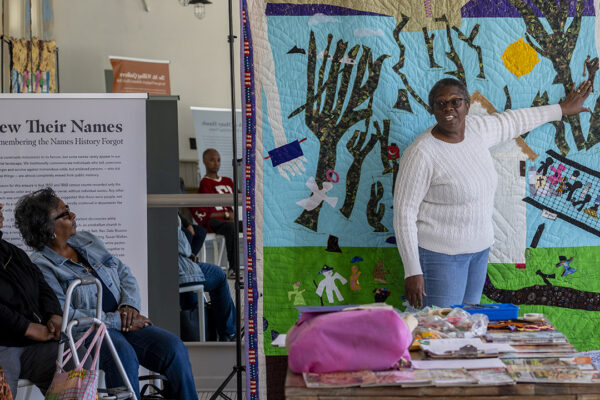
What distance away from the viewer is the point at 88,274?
367 centimetres

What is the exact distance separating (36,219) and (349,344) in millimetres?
2282

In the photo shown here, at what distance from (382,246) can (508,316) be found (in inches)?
50.0

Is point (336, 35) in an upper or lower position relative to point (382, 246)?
upper

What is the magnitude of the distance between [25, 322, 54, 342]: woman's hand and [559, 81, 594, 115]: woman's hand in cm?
253

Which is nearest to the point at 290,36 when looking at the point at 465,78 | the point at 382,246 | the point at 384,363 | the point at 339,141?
the point at 339,141

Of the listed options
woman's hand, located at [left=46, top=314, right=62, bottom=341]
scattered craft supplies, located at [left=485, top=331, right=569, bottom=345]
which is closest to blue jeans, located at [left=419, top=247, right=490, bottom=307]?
scattered craft supplies, located at [left=485, top=331, right=569, bottom=345]

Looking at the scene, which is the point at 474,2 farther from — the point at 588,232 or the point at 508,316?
the point at 508,316

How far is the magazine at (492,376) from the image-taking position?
1.81 meters

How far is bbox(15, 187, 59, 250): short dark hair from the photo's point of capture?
3680mm

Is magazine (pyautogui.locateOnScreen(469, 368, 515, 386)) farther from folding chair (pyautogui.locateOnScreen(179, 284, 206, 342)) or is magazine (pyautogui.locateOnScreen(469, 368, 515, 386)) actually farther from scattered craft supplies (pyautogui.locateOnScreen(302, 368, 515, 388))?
folding chair (pyautogui.locateOnScreen(179, 284, 206, 342))

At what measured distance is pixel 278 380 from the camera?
3688 mm

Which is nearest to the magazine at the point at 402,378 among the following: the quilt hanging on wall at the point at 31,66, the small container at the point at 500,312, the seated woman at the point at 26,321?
the small container at the point at 500,312

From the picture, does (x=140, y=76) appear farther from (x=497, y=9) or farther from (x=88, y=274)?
(x=497, y=9)

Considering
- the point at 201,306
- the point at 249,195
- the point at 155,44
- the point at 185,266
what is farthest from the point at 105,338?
the point at 155,44
